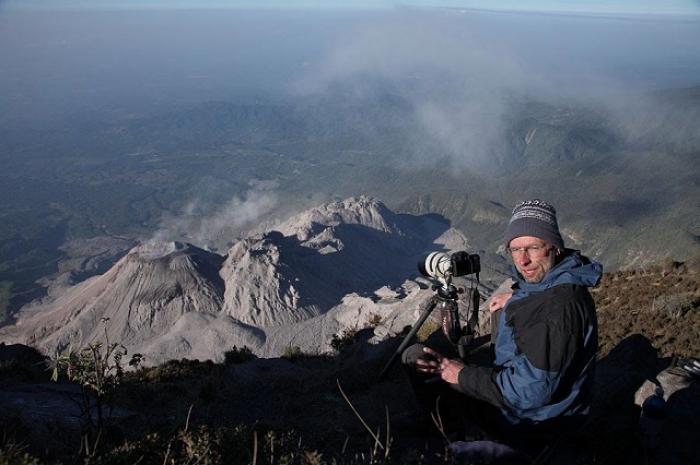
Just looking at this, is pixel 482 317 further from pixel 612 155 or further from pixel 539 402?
pixel 612 155

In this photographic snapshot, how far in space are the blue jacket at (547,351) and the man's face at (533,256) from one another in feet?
0.34

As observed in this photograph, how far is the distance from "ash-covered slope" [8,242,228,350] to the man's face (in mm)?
55520

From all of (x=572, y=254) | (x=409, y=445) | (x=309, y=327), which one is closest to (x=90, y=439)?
(x=409, y=445)

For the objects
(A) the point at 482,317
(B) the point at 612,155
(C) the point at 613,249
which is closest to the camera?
(A) the point at 482,317

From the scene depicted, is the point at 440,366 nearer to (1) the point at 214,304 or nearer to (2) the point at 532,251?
(2) the point at 532,251

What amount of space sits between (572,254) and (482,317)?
10.3 meters

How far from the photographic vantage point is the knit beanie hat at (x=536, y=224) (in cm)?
432

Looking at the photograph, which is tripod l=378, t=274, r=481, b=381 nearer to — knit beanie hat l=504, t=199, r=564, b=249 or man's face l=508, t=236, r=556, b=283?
man's face l=508, t=236, r=556, b=283

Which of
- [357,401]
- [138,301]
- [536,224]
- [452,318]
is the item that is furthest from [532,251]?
Result: [138,301]

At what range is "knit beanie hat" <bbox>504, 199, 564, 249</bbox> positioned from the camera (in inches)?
170

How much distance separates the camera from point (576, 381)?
13.7 ft

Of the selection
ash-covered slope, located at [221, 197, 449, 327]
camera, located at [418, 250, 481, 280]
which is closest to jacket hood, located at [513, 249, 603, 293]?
camera, located at [418, 250, 481, 280]

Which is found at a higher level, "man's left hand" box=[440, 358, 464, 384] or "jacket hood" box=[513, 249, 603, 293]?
"jacket hood" box=[513, 249, 603, 293]

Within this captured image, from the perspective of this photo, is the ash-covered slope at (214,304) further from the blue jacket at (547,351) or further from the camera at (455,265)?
the blue jacket at (547,351)
